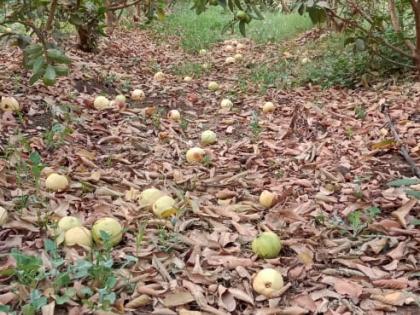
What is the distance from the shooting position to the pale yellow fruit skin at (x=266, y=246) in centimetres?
240

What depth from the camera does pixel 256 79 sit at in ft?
20.7

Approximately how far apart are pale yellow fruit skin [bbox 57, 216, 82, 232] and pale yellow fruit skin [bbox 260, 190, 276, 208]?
1034 millimetres

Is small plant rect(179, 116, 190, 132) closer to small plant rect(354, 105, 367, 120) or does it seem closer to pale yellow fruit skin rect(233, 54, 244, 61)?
small plant rect(354, 105, 367, 120)

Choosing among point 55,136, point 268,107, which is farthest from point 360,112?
point 55,136

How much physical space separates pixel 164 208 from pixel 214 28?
8.20 m

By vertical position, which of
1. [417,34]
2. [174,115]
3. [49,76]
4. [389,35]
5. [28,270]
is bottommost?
[174,115]

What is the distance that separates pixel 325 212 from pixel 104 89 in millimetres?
3147

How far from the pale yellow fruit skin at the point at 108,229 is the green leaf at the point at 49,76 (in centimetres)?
71

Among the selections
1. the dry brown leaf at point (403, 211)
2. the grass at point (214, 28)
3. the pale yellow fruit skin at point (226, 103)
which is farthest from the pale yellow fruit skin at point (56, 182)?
the grass at point (214, 28)

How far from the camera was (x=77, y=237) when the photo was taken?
2383 mm

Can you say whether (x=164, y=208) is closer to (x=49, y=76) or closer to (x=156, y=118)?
(x=49, y=76)

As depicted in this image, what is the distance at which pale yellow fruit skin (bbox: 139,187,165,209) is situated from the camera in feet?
9.37

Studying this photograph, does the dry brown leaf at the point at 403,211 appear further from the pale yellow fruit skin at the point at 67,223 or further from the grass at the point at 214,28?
the grass at the point at 214,28

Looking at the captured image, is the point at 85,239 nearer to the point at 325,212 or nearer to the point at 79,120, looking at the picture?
the point at 325,212
